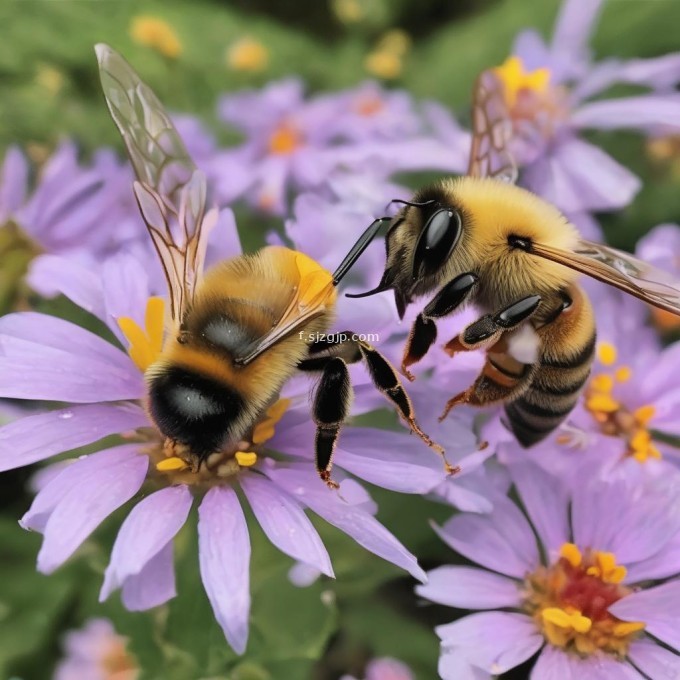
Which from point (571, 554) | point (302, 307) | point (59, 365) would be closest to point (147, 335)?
point (59, 365)

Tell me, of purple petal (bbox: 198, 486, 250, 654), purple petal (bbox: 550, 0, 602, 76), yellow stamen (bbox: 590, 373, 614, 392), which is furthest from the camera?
purple petal (bbox: 550, 0, 602, 76)

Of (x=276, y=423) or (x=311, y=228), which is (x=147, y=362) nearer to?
(x=276, y=423)

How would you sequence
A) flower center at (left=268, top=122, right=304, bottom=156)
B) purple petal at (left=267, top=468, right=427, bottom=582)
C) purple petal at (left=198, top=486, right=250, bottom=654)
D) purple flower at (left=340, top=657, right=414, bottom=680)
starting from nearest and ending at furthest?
1. purple petal at (left=198, top=486, right=250, bottom=654)
2. purple petal at (left=267, top=468, right=427, bottom=582)
3. purple flower at (left=340, top=657, right=414, bottom=680)
4. flower center at (left=268, top=122, right=304, bottom=156)

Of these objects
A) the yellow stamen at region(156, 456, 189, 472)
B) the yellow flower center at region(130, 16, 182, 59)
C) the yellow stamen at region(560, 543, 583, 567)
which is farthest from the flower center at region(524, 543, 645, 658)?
the yellow flower center at region(130, 16, 182, 59)

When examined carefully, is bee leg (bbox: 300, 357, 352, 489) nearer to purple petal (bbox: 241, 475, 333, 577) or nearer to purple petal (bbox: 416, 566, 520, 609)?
purple petal (bbox: 241, 475, 333, 577)

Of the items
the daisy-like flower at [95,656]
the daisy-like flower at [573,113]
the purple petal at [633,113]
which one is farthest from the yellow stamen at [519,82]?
the daisy-like flower at [95,656]
